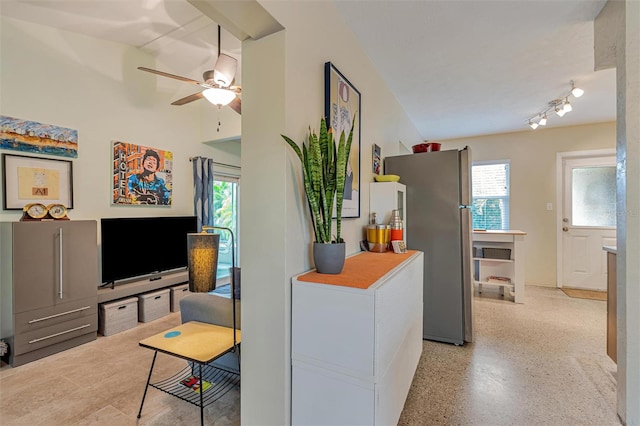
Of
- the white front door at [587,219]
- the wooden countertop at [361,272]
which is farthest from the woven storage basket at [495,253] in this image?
the wooden countertop at [361,272]

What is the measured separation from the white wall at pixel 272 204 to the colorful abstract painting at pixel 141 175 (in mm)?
2589

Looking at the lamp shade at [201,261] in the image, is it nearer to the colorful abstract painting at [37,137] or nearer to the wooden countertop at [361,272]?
the wooden countertop at [361,272]

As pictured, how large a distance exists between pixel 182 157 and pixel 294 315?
3362 mm

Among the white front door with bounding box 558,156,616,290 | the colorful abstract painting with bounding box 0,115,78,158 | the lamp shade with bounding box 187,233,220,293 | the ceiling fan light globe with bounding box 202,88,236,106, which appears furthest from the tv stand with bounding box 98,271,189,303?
the white front door with bounding box 558,156,616,290

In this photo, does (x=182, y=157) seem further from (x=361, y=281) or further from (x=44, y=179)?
(x=361, y=281)

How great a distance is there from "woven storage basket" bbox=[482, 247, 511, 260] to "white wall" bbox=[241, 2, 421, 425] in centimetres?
343

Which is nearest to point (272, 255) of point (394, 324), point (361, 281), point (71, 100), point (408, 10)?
point (361, 281)

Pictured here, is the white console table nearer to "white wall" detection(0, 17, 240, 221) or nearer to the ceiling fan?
the ceiling fan

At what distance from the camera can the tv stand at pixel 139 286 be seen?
2947 millimetres

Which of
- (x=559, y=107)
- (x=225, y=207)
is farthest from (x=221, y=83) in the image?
(x=559, y=107)

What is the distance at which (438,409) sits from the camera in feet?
5.68

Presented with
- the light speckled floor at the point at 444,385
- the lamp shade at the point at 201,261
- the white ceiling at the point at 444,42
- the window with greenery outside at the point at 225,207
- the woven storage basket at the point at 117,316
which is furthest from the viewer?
the window with greenery outside at the point at 225,207

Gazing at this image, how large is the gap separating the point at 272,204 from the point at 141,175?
2869 millimetres

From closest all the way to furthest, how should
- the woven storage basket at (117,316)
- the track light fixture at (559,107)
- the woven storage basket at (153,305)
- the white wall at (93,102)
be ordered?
the white wall at (93,102) → the woven storage basket at (117,316) → the track light fixture at (559,107) → the woven storage basket at (153,305)
